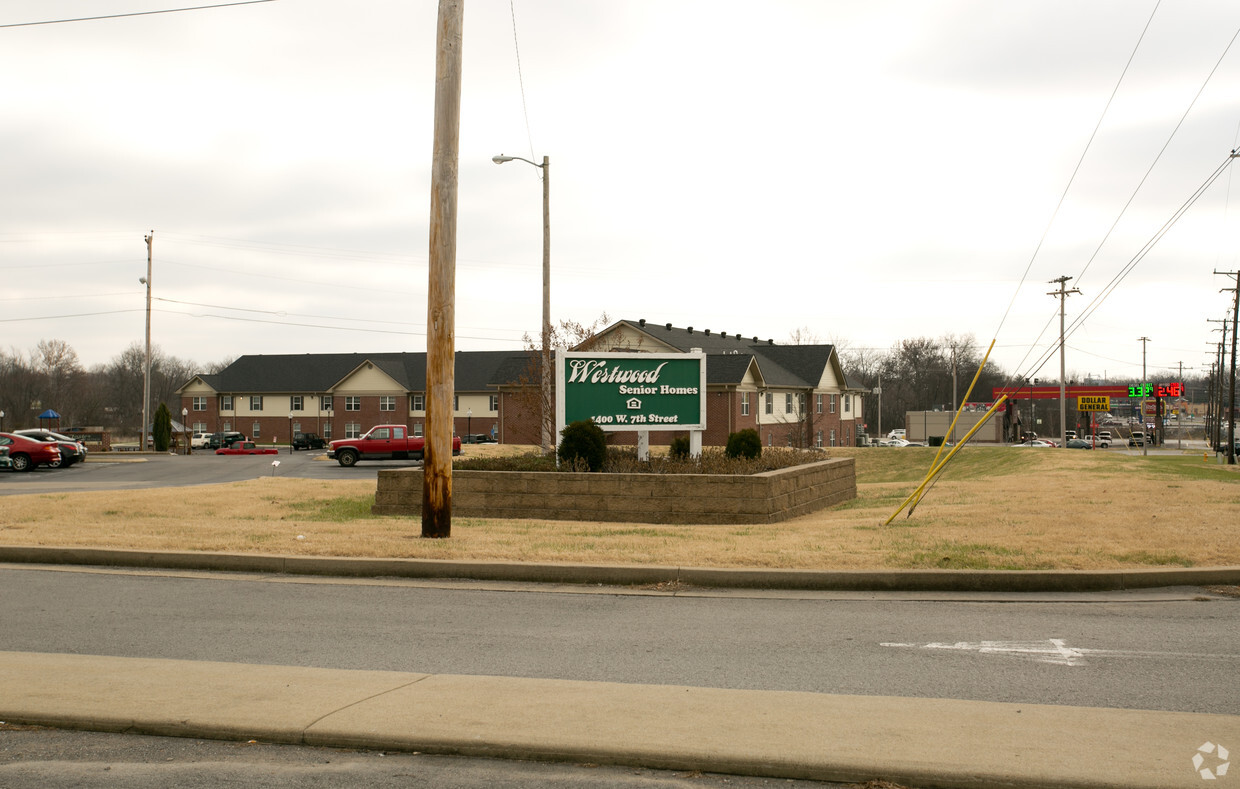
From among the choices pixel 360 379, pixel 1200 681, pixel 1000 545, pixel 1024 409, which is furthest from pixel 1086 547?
pixel 1024 409

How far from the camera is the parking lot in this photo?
2816cm

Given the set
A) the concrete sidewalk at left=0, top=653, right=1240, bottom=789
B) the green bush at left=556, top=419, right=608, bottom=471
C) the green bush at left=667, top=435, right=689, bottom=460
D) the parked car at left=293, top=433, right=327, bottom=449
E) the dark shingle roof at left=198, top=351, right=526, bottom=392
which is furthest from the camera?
the dark shingle roof at left=198, top=351, right=526, bottom=392

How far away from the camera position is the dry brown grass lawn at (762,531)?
1085cm

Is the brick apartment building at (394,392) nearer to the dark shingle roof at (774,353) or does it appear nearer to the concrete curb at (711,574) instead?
the dark shingle roof at (774,353)

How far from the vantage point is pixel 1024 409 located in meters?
128

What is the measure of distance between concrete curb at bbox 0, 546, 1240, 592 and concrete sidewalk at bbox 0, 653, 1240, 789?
13.5ft

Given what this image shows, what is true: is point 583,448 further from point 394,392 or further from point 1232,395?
point 394,392

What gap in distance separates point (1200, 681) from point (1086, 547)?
5.26 m

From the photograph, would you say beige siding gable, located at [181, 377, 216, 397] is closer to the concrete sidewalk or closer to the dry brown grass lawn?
the dry brown grass lawn

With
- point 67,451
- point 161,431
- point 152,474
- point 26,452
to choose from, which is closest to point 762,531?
point 152,474

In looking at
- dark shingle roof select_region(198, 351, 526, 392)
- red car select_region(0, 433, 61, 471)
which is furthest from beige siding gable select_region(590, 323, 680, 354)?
dark shingle roof select_region(198, 351, 526, 392)

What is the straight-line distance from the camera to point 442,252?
41.3 feet

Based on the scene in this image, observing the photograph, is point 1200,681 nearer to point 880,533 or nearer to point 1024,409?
point 880,533

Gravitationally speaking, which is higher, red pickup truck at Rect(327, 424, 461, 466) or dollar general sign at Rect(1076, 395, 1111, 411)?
dollar general sign at Rect(1076, 395, 1111, 411)
